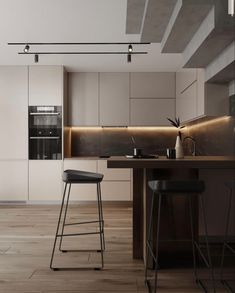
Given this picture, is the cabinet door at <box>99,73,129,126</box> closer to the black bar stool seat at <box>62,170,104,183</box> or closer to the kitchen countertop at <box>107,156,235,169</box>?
the black bar stool seat at <box>62,170,104,183</box>

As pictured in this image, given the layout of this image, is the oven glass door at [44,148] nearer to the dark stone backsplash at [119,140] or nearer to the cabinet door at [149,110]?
the dark stone backsplash at [119,140]

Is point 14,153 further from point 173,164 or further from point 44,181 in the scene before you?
point 173,164

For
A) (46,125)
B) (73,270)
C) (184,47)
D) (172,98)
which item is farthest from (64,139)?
(73,270)

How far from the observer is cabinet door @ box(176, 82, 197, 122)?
5.43 m

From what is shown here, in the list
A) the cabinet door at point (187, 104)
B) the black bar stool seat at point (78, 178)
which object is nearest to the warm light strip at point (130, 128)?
the cabinet door at point (187, 104)

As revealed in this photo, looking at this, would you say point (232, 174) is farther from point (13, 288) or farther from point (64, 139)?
point (64, 139)

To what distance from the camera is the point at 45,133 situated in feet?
22.2

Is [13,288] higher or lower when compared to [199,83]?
lower

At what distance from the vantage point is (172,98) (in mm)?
7141

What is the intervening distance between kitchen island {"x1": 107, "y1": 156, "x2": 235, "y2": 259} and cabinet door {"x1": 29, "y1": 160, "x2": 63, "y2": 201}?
3.39 meters

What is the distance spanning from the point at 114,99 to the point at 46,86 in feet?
4.14

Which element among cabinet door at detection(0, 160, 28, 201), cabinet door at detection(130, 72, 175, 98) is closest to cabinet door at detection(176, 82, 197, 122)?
cabinet door at detection(130, 72, 175, 98)

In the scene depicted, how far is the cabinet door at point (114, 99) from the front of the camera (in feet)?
23.3

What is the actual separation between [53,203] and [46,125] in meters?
1.38
